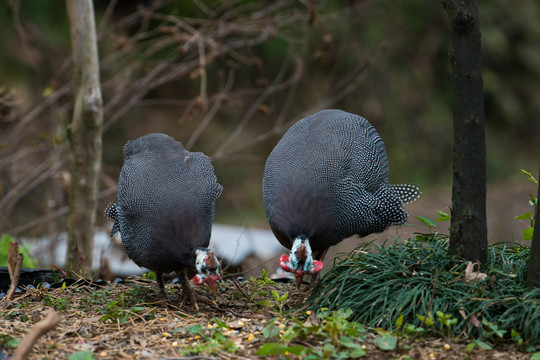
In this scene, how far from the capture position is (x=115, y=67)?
9602mm

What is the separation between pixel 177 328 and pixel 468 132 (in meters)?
1.86

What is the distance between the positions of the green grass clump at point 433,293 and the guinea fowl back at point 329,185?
0.29m

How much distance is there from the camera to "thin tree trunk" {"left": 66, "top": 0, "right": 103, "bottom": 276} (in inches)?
202

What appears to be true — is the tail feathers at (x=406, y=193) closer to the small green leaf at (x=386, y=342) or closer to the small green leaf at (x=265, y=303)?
the small green leaf at (x=265, y=303)

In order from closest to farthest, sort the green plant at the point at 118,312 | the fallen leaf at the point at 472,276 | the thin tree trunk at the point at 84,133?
the fallen leaf at the point at 472,276, the green plant at the point at 118,312, the thin tree trunk at the point at 84,133

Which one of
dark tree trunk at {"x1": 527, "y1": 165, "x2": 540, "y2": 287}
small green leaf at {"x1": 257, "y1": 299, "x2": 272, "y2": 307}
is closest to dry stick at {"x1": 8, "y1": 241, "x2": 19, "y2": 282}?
small green leaf at {"x1": 257, "y1": 299, "x2": 272, "y2": 307}

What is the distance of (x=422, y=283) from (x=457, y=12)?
1.43m

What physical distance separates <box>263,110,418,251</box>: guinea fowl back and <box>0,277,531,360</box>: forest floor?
1.58 feet

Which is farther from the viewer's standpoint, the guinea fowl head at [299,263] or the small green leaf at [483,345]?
the guinea fowl head at [299,263]

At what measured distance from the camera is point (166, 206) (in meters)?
3.72

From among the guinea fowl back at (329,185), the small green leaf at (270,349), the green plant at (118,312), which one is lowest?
the green plant at (118,312)

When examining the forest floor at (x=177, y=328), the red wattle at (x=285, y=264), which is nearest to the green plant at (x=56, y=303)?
the forest floor at (x=177, y=328)

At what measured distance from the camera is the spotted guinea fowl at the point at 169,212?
3.65 meters

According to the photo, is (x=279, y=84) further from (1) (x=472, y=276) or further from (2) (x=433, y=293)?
(2) (x=433, y=293)
